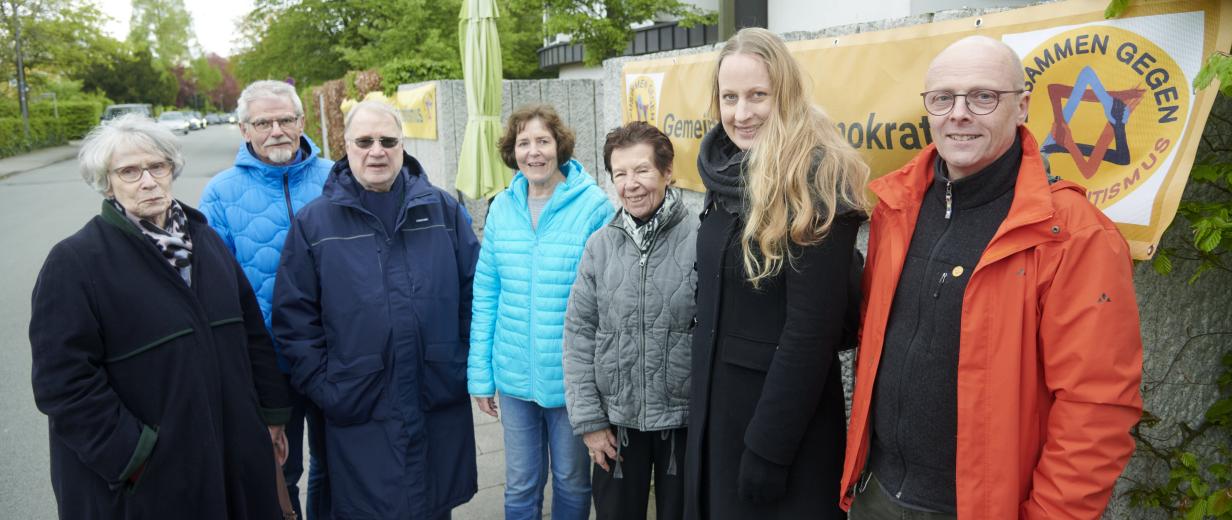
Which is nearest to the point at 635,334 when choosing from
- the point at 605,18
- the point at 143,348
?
the point at 143,348

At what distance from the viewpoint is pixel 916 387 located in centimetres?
195

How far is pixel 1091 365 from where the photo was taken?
167cm

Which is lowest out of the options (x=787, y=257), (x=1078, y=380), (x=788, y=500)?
(x=788, y=500)

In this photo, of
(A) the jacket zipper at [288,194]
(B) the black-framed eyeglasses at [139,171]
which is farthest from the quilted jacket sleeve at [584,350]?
(B) the black-framed eyeglasses at [139,171]

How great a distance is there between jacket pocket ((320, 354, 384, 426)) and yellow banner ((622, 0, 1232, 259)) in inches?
81.4

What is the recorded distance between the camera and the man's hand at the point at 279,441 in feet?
10.2

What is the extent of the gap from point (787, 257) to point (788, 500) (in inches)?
28.1

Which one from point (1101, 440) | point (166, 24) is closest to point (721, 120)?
point (1101, 440)

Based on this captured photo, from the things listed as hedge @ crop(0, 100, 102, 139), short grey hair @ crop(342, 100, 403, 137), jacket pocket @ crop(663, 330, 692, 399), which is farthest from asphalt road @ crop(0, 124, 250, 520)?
hedge @ crop(0, 100, 102, 139)

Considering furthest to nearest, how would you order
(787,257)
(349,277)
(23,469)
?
(23,469)
(349,277)
(787,257)

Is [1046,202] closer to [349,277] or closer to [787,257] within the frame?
[787,257]

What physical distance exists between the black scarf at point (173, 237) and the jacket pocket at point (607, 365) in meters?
1.43

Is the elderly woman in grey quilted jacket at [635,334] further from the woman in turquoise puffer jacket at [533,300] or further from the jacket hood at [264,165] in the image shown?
the jacket hood at [264,165]

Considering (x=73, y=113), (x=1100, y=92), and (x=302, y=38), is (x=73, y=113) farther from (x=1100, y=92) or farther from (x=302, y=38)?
(x=1100, y=92)
